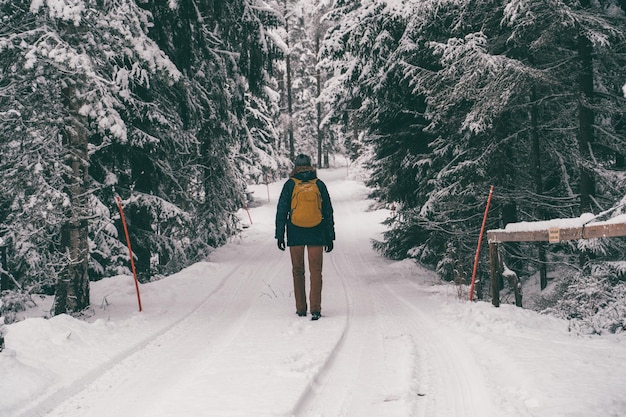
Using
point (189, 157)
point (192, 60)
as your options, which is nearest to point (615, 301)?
point (192, 60)

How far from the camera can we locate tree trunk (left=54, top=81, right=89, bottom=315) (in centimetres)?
809

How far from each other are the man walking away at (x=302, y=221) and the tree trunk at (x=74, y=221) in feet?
10.2

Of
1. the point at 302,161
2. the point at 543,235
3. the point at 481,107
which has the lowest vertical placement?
the point at 543,235

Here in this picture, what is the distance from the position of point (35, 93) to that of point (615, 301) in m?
9.24

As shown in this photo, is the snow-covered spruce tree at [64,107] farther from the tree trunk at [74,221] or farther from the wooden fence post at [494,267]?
the wooden fence post at [494,267]

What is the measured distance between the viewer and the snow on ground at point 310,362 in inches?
167

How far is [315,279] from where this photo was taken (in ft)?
25.1

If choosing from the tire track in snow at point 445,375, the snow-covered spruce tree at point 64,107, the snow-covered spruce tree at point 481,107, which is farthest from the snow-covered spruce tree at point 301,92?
the tire track in snow at point 445,375

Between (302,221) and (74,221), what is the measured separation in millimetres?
3533

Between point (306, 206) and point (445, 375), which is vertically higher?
point (306, 206)

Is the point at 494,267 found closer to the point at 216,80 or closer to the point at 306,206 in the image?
the point at 306,206

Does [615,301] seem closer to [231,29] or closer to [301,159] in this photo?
[301,159]

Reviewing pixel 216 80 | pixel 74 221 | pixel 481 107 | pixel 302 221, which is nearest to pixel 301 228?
pixel 302 221

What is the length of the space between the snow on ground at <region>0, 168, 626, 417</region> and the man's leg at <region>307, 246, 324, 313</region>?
0.26 m
